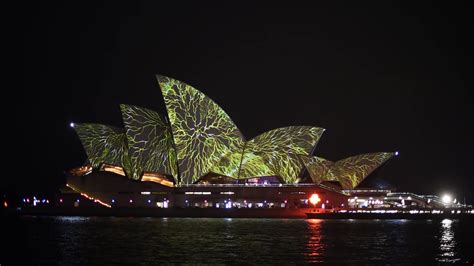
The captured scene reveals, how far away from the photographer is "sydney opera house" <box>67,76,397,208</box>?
78.8 meters

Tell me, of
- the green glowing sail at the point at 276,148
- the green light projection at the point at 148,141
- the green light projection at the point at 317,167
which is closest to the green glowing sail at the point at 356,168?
the green light projection at the point at 317,167

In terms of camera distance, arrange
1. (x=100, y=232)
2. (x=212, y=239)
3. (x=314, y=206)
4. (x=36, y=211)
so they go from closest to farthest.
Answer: (x=212, y=239) < (x=100, y=232) < (x=314, y=206) < (x=36, y=211)

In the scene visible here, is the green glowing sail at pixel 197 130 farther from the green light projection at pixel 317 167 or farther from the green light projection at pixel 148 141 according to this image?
the green light projection at pixel 317 167

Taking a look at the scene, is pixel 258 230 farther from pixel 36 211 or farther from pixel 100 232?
pixel 36 211

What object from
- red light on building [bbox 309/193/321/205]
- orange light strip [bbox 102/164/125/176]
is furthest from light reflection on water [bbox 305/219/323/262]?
orange light strip [bbox 102/164/125/176]

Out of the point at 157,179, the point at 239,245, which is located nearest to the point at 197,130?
the point at 157,179

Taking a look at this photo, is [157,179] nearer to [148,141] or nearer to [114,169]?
[114,169]

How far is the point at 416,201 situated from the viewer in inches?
3868

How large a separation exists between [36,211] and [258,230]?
1743 inches

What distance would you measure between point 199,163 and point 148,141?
19.3 ft

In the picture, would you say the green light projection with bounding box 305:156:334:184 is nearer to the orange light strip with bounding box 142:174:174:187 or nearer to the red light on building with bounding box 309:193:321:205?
the red light on building with bounding box 309:193:321:205

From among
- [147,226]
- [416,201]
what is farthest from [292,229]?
[416,201]

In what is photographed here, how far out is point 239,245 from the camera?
46.3 metres

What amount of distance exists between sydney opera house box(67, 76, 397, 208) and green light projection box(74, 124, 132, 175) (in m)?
0.11
